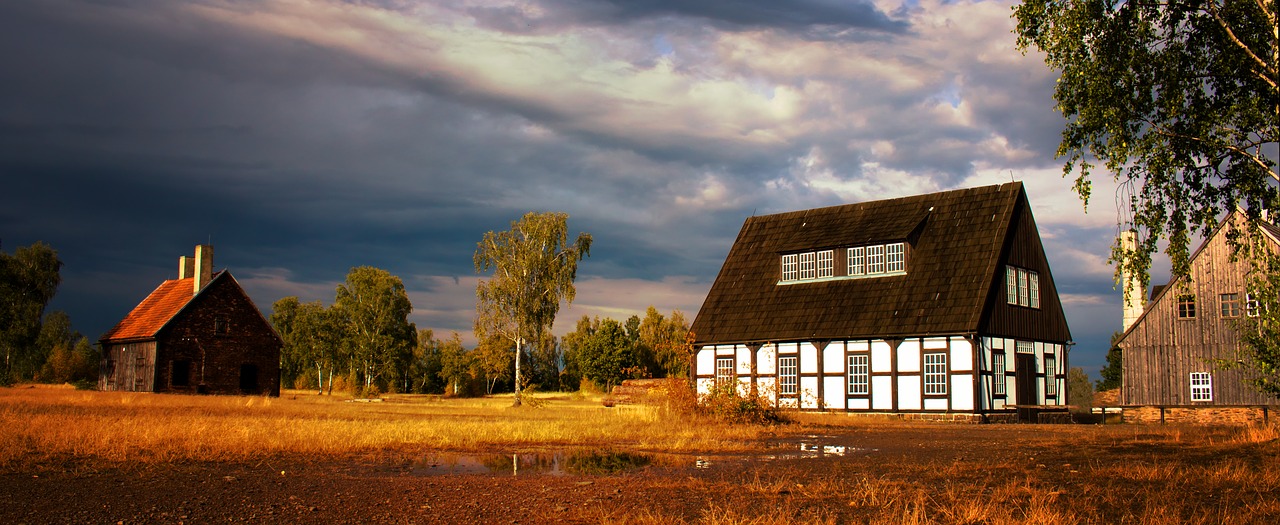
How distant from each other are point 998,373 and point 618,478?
24.9 m

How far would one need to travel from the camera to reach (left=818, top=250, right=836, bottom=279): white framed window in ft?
127

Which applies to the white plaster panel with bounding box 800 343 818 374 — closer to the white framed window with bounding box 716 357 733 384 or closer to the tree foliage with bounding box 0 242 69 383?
the white framed window with bounding box 716 357 733 384

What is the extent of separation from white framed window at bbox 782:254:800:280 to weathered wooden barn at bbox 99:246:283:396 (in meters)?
31.0

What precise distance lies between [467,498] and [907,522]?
5.16m

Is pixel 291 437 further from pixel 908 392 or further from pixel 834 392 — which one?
pixel 908 392

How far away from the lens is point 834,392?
3606 cm

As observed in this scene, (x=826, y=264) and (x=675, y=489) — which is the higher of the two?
(x=826, y=264)

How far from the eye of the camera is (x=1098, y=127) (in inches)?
706

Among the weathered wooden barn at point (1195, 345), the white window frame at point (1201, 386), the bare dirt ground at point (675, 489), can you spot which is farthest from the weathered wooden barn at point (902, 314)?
the bare dirt ground at point (675, 489)

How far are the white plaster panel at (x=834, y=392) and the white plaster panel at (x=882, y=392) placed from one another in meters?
1.23

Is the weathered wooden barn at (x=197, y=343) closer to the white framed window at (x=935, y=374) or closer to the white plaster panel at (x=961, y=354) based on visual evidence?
the white framed window at (x=935, y=374)

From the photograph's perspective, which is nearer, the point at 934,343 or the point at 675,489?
the point at 675,489

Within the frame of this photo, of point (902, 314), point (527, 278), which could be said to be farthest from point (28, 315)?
point (902, 314)

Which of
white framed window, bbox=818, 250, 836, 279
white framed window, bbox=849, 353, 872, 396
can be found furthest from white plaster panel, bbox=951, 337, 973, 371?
white framed window, bbox=818, 250, 836, 279
